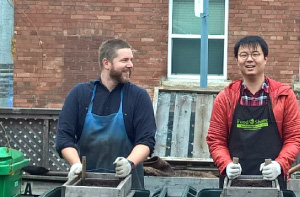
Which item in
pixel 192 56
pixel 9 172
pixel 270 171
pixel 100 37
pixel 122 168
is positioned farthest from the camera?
pixel 192 56

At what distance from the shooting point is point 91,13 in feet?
30.4

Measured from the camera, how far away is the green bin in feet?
15.0

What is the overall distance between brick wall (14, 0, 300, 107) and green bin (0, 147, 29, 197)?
458cm

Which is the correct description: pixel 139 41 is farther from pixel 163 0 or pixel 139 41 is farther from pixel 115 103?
pixel 115 103

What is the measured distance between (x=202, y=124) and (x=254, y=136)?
9.83ft

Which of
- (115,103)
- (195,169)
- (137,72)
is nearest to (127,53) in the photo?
(115,103)

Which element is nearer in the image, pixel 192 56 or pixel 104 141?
pixel 104 141

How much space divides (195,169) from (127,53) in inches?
103

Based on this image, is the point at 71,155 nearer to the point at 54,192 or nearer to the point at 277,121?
the point at 54,192

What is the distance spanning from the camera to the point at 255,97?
12.8 ft

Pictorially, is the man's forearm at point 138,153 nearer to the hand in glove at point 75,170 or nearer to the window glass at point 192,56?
the hand in glove at point 75,170

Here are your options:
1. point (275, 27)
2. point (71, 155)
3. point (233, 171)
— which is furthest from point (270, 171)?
point (275, 27)

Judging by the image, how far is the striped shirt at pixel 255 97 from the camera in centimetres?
388

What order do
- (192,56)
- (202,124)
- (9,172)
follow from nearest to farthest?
(9,172) < (202,124) < (192,56)
